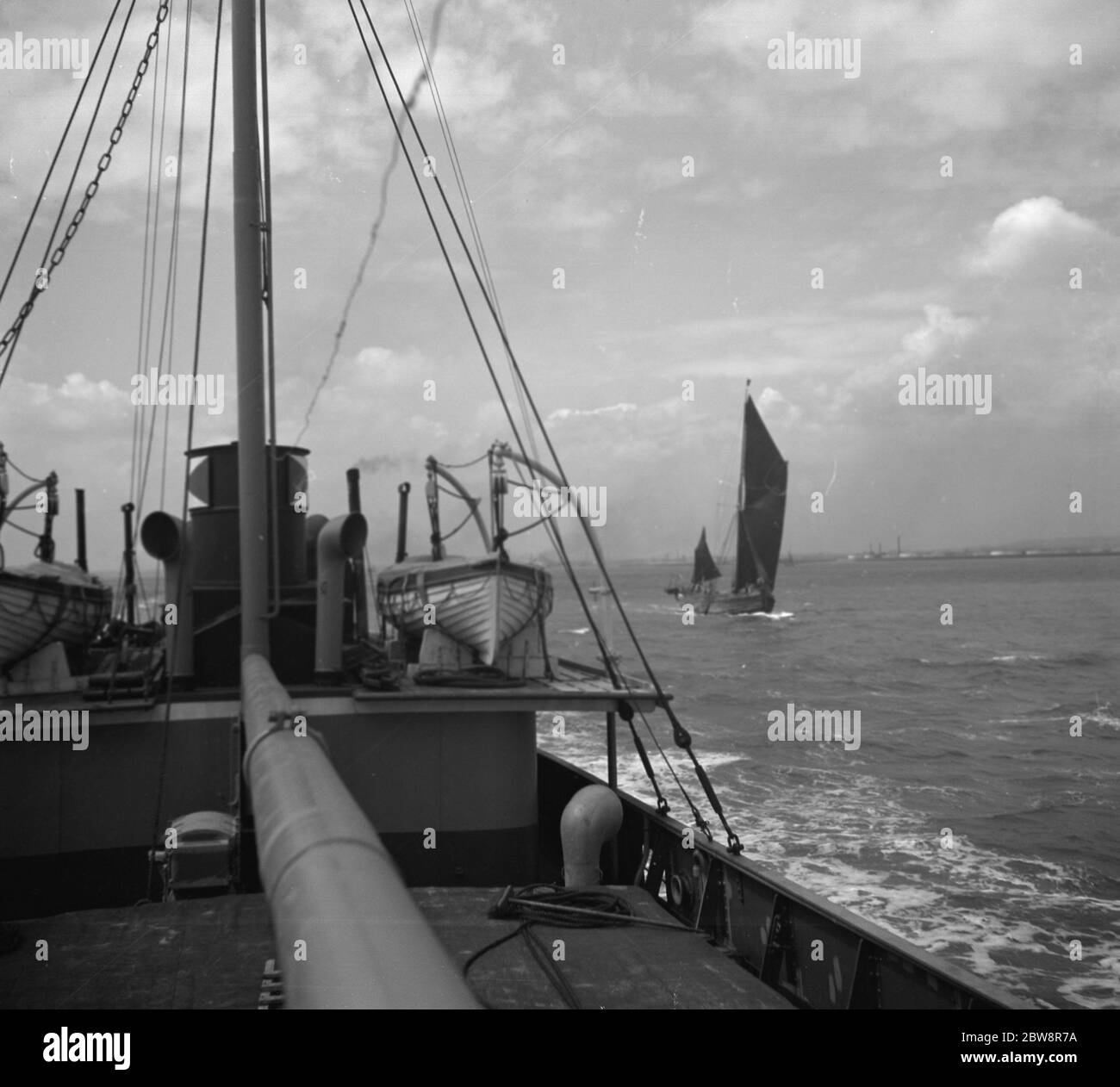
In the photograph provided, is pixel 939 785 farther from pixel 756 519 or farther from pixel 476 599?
pixel 756 519

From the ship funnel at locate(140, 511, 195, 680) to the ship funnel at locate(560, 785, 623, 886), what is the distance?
4669 mm

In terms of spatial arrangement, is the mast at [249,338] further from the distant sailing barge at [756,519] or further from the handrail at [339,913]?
the distant sailing barge at [756,519]

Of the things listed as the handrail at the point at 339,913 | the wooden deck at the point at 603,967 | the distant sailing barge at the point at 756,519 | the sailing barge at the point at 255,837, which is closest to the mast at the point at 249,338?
the sailing barge at the point at 255,837

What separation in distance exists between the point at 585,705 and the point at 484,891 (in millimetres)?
2570

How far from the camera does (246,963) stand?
8.13m

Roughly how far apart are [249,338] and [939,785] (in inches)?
1056

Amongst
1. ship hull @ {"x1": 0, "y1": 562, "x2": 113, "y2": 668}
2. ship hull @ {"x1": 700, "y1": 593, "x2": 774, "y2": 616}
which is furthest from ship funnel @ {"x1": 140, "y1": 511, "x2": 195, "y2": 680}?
ship hull @ {"x1": 700, "y1": 593, "x2": 774, "y2": 616}

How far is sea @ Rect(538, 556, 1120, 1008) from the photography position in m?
19.6

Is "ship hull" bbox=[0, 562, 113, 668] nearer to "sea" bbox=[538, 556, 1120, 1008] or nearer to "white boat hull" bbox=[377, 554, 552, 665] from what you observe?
"white boat hull" bbox=[377, 554, 552, 665]

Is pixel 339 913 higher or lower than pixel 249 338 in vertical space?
lower

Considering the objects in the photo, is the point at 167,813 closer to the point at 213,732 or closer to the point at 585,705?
the point at 213,732

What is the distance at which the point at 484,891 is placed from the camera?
1034cm

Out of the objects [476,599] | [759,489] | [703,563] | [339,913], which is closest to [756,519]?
[759,489]
